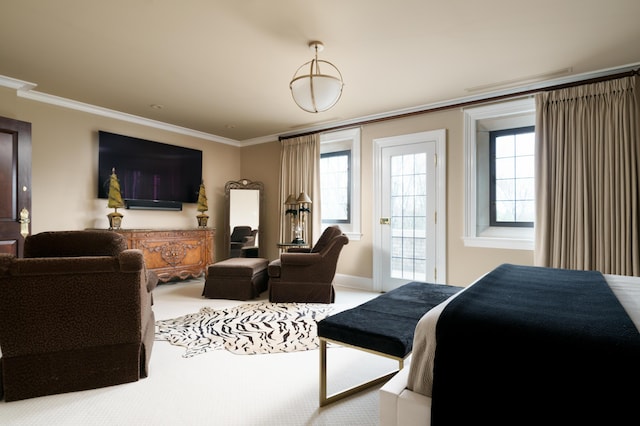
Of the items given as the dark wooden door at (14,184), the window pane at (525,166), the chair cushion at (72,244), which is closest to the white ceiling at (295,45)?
the dark wooden door at (14,184)

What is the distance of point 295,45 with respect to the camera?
9.52ft

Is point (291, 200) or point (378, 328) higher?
point (291, 200)

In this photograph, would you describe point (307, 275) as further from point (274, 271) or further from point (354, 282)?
point (354, 282)

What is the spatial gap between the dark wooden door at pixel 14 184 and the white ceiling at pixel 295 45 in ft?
1.94

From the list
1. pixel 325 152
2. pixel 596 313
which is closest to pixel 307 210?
pixel 325 152

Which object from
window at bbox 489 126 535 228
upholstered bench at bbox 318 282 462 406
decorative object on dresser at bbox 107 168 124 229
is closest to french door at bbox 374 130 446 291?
window at bbox 489 126 535 228

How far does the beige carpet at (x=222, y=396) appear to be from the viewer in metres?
1.75

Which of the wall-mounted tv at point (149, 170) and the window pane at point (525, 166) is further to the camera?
the wall-mounted tv at point (149, 170)

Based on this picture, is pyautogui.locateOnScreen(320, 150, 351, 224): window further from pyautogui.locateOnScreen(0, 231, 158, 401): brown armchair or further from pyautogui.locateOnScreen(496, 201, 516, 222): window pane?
pyautogui.locateOnScreen(0, 231, 158, 401): brown armchair

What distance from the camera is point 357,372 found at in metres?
2.30

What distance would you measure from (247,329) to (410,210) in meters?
2.63

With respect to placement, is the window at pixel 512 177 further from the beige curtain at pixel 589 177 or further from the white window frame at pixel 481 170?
the beige curtain at pixel 589 177

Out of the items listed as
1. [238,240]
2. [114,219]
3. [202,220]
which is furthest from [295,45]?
[238,240]

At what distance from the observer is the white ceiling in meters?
→ 2.40
